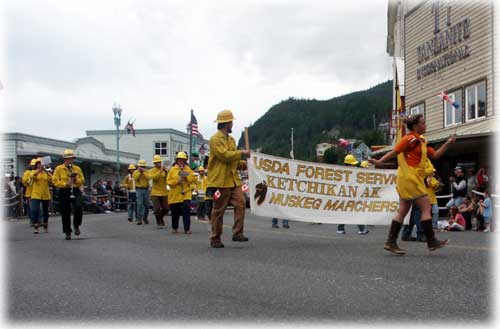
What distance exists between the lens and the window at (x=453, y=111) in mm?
24172

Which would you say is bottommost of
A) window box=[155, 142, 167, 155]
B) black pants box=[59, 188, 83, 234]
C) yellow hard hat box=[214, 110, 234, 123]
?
black pants box=[59, 188, 83, 234]

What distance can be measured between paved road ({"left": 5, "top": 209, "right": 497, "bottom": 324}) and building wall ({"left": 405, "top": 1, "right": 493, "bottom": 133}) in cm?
1466

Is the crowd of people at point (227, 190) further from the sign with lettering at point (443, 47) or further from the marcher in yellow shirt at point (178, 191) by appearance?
the sign with lettering at point (443, 47)

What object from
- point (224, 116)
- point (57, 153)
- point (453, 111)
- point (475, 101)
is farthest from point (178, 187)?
point (57, 153)

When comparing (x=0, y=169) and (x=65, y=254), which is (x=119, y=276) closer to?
(x=65, y=254)

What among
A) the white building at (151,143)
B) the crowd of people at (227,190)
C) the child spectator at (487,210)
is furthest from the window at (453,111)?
the white building at (151,143)

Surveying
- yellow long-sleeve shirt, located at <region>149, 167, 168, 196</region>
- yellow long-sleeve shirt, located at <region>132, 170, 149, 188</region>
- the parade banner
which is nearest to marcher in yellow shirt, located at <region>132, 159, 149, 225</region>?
yellow long-sleeve shirt, located at <region>132, 170, 149, 188</region>

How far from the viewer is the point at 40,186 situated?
48.8 ft

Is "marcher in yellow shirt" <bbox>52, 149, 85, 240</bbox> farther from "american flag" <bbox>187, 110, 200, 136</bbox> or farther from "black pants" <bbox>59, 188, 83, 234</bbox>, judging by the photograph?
"american flag" <bbox>187, 110, 200, 136</bbox>

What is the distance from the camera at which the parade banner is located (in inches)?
405

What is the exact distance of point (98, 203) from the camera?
3209cm

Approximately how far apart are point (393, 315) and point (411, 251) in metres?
4.30

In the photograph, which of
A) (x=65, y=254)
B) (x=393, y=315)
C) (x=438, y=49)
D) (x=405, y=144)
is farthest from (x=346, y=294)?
(x=438, y=49)

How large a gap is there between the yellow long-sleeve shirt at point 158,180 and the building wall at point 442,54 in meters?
12.1
